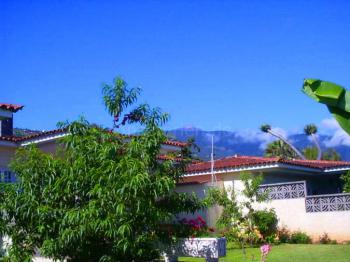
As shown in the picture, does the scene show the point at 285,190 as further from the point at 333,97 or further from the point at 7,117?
the point at 333,97

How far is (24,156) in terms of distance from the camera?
9.44m

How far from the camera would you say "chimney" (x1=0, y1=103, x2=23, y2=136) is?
50.1 ft

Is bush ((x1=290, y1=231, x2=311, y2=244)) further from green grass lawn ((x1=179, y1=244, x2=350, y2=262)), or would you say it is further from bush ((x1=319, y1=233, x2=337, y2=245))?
green grass lawn ((x1=179, y1=244, x2=350, y2=262))

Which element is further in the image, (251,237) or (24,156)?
(251,237)

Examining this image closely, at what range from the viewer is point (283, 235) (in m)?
20.6

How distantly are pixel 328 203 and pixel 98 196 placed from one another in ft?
44.6

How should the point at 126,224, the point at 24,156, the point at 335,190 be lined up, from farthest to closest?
the point at 335,190, the point at 24,156, the point at 126,224

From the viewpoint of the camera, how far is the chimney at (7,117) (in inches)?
601

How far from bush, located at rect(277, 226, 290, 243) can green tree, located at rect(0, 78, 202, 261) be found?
11719 millimetres

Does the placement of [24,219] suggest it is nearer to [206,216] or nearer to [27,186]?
[27,186]

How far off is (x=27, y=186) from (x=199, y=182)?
14.4 meters

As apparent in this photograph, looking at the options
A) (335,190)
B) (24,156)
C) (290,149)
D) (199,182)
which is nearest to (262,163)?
(199,182)

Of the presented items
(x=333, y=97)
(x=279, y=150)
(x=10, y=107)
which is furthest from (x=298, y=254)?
(x=279, y=150)

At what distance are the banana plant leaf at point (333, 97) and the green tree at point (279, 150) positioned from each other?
40.2 m
